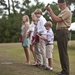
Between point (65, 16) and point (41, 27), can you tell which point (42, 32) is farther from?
point (65, 16)

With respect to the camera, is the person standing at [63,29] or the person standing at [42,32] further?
the person standing at [42,32]

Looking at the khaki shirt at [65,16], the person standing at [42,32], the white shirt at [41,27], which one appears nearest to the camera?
the khaki shirt at [65,16]

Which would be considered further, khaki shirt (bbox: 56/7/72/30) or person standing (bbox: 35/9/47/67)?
person standing (bbox: 35/9/47/67)

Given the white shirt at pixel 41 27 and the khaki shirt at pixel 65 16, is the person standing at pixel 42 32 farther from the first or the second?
the khaki shirt at pixel 65 16

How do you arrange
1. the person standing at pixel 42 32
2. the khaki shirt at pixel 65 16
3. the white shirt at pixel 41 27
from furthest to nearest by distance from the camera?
the white shirt at pixel 41 27 < the person standing at pixel 42 32 < the khaki shirt at pixel 65 16

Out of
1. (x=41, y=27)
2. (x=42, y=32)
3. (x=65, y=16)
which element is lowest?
(x=42, y=32)

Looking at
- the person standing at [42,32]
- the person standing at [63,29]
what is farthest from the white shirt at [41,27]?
the person standing at [63,29]

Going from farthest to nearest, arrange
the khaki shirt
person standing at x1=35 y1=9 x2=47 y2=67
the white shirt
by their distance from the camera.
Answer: the white shirt, person standing at x1=35 y1=9 x2=47 y2=67, the khaki shirt

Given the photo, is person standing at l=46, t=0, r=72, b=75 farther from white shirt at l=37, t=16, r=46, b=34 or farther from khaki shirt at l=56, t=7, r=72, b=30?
white shirt at l=37, t=16, r=46, b=34

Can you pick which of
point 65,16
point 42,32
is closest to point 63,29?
point 65,16

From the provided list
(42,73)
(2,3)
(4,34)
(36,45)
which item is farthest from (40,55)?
(2,3)

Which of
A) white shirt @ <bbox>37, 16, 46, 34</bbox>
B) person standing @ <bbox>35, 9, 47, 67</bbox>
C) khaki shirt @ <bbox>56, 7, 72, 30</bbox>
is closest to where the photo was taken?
khaki shirt @ <bbox>56, 7, 72, 30</bbox>

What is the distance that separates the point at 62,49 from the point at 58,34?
0.41 m

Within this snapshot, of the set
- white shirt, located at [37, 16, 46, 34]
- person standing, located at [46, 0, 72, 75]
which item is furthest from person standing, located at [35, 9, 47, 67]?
person standing, located at [46, 0, 72, 75]
